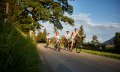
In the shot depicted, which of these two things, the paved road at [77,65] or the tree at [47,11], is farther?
the tree at [47,11]

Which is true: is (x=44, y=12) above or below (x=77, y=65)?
above

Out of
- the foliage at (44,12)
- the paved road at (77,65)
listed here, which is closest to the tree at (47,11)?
the foliage at (44,12)

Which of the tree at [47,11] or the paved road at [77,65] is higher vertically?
the tree at [47,11]

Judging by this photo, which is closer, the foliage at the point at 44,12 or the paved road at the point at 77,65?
the paved road at the point at 77,65

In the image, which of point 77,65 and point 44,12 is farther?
point 44,12

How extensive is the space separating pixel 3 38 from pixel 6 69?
1474mm

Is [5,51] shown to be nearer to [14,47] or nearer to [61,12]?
[14,47]

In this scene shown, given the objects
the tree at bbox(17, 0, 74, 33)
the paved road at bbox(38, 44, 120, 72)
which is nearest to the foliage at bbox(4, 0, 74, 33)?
the tree at bbox(17, 0, 74, 33)

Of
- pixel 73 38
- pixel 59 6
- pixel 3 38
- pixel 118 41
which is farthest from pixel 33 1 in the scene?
pixel 118 41

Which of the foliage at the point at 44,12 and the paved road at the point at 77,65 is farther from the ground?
the foliage at the point at 44,12

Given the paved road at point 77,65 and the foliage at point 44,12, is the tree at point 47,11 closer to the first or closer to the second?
the foliage at point 44,12

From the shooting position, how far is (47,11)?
3441 cm

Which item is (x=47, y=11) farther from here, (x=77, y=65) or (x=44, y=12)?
(x=77, y=65)

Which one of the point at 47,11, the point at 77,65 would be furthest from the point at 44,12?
the point at 77,65
